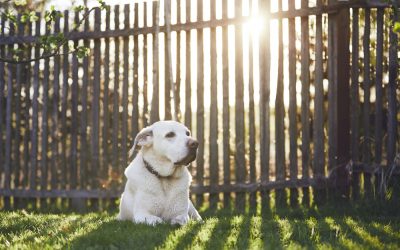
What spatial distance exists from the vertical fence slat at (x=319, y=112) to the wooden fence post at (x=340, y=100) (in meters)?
0.09

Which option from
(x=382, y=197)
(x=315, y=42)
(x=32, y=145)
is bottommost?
(x=382, y=197)

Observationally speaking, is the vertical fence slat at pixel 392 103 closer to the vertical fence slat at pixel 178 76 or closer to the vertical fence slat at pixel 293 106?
the vertical fence slat at pixel 293 106

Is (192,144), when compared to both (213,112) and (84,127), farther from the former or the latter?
(84,127)

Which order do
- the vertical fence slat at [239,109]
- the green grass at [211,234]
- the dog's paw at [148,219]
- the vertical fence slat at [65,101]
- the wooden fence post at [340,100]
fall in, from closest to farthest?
the green grass at [211,234], the dog's paw at [148,219], the wooden fence post at [340,100], the vertical fence slat at [239,109], the vertical fence slat at [65,101]

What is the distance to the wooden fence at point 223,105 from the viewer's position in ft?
21.4

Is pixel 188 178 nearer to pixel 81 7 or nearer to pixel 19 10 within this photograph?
pixel 81 7

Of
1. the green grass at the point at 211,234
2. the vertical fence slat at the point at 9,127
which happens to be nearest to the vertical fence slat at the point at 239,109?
the green grass at the point at 211,234

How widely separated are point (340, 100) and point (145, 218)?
2665mm

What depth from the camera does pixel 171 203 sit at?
5.27 meters

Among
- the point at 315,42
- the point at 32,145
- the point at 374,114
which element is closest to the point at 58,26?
the point at 32,145

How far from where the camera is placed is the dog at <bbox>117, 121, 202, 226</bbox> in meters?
5.16

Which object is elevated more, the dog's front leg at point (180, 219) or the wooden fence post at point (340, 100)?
the wooden fence post at point (340, 100)

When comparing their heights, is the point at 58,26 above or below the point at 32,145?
above

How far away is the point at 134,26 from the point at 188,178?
2.75 m
